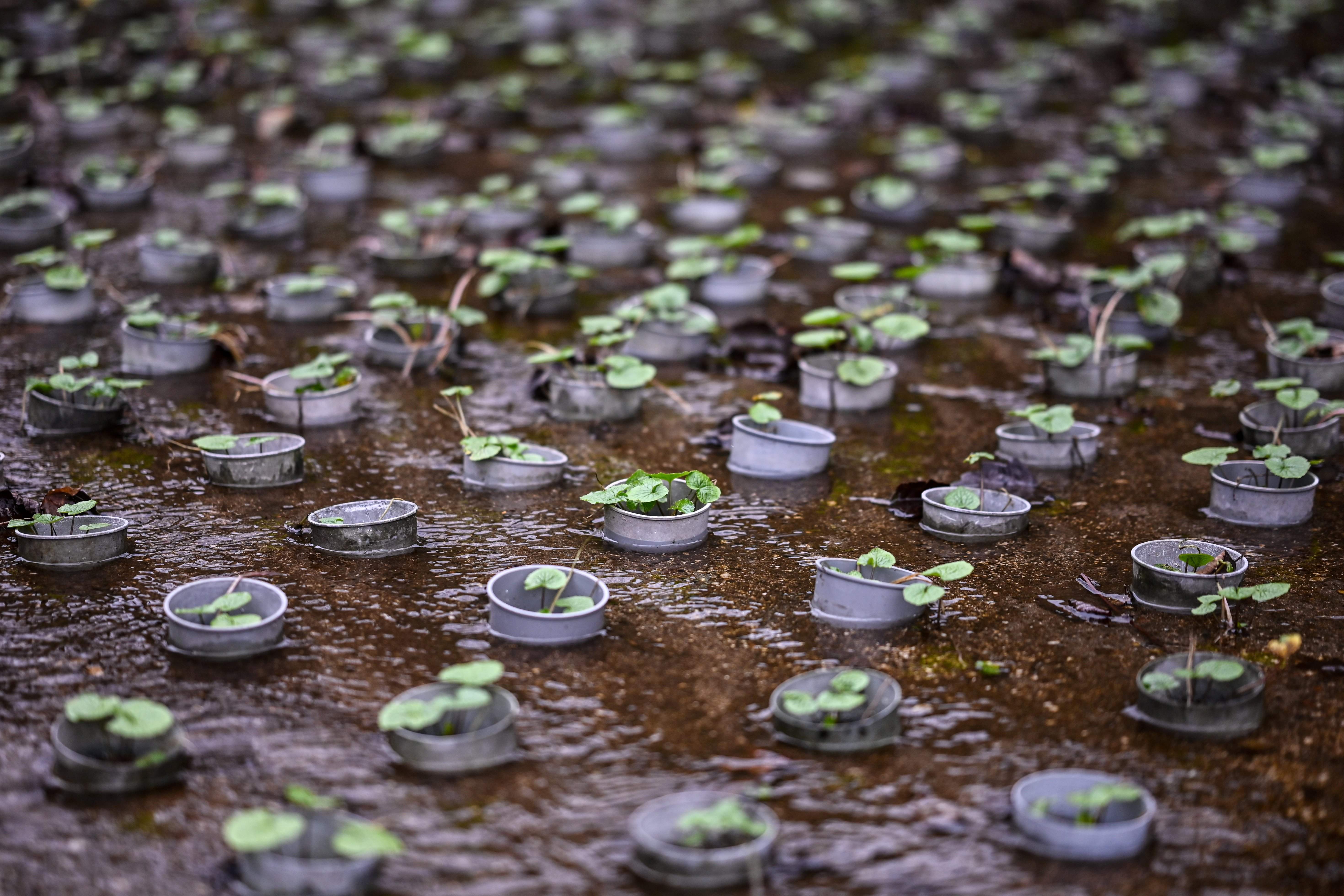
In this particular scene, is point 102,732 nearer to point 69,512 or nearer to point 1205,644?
point 69,512

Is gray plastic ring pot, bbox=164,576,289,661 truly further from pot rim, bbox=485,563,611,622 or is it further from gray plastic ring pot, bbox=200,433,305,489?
gray plastic ring pot, bbox=200,433,305,489

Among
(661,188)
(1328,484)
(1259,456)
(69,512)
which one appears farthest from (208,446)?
(661,188)

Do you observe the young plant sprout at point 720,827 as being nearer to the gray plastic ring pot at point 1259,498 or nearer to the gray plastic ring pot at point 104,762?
the gray plastic ring pot at point 104,762

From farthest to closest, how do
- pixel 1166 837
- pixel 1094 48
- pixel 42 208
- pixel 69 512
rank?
1. pixel 1094 48
2. pixel 42 208
3. pixel 69 512
4. pixel 1166 837

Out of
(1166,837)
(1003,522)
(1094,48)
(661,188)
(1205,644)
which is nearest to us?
(1166,837)

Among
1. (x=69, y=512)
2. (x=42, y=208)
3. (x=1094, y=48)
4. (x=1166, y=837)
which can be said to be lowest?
(x=1166, y=837)

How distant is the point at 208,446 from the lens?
484 centimetres

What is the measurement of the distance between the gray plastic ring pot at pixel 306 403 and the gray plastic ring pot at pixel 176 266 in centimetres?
185

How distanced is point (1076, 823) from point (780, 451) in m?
2.20

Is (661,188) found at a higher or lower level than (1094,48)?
lower

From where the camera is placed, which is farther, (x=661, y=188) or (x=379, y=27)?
(x=379, y=27)

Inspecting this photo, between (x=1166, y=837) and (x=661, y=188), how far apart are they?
694 cm

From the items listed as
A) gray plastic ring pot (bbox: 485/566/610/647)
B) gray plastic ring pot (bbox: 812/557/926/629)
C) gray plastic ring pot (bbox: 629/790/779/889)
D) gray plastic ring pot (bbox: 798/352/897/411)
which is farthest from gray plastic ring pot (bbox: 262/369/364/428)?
gray plastic ring pot (bbox: 629/790/779/889)

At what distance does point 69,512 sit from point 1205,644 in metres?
3.64
